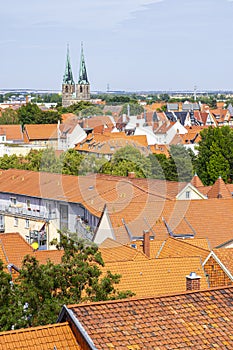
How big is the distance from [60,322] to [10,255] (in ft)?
49.3

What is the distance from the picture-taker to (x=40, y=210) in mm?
45469

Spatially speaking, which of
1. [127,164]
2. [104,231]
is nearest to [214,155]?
[127,164]

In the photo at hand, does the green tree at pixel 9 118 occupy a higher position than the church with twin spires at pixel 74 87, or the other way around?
the church with twin spires at pixel 74 87

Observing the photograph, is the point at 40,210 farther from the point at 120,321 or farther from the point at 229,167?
the point at 120,321

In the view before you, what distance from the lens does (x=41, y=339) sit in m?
13.1

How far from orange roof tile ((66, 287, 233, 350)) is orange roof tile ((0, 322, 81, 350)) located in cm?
43

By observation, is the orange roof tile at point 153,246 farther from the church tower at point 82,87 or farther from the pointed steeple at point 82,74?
the church tower at point 82,87

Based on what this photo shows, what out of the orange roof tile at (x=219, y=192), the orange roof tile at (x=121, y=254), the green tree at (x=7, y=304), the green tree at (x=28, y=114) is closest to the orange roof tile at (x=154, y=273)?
the orange roof tile at (x=121, y=254)

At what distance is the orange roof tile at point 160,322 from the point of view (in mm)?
12711

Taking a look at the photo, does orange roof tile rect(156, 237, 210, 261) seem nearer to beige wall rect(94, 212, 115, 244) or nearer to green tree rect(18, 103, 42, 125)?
beige wall rect(94, 212, 115, 244)

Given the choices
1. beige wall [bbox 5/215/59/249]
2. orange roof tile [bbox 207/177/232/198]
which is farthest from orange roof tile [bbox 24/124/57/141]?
orange roof tile [bbox 207/177/232/198]

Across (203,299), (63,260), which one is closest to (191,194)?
(63,260)

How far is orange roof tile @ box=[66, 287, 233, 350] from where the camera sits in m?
12.7

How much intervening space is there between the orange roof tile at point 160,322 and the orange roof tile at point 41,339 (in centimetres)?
43
